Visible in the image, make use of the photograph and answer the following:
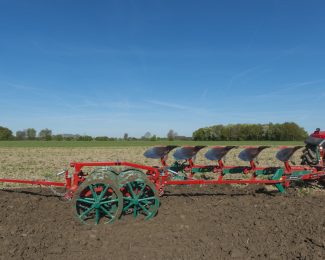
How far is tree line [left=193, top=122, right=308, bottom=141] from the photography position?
6900 centimetres

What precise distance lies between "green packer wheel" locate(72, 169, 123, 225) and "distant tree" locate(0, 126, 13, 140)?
3298 inches

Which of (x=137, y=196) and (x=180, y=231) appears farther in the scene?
(x=137, y=196)

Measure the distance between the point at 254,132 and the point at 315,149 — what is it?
66383 mm

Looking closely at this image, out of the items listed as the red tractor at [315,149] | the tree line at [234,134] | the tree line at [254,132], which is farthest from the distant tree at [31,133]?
the red tractor at [315,149]

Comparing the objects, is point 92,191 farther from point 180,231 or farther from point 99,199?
point 180,231

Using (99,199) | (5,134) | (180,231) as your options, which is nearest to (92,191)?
(99,199)

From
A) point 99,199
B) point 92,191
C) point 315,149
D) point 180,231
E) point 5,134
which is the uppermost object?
point 5,134

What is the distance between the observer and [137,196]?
5.91 m

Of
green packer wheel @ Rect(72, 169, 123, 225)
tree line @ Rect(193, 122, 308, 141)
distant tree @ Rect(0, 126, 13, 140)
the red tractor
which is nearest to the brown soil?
green packer wheel @ Rect(72, 169, 123, 225)

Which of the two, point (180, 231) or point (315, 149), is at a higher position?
point (315, 149)

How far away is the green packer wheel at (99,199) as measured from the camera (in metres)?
5.61

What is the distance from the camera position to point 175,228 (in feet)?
17.8

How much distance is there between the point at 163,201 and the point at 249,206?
72.4 inches

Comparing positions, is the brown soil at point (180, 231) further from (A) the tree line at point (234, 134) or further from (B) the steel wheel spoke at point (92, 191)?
(A) the tree line at point (234, 134)
